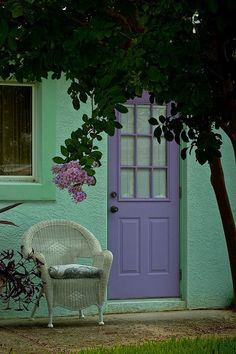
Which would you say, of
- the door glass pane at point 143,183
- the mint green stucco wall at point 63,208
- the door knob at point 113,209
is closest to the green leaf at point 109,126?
the mint green stucco wall at point 63,208

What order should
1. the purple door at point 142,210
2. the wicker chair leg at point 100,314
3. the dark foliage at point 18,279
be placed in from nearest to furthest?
the dark foliage at point 18,279 < the wicker chair leg at point 100,314 < the purple door at point 142,210

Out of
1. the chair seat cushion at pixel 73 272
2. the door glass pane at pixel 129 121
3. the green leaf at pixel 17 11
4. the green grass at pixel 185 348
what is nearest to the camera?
the green leaf at pixel 17 11

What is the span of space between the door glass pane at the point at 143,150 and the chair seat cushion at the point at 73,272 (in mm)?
1566

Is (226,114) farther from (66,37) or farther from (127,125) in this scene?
(127,125)

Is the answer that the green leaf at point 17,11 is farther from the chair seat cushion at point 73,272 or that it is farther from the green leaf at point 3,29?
the chair seat cushion at point 73,272

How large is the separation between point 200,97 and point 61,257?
15.8ft

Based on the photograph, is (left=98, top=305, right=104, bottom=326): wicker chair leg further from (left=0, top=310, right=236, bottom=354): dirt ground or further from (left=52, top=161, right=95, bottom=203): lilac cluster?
(left=52, top=161, right=95, bottom=203): lilac cluster

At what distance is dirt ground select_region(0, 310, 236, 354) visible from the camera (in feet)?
21.3

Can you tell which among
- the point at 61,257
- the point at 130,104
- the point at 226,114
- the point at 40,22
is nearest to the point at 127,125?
the point at 130,104

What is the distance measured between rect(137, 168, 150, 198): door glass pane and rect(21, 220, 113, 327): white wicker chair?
93 centimetres

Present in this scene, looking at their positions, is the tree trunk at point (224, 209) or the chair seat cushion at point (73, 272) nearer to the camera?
the tree trunk at point (224, 209)

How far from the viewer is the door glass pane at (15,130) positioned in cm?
789

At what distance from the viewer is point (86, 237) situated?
25.2ft

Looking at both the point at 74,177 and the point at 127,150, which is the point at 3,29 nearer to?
the point at 74,177
